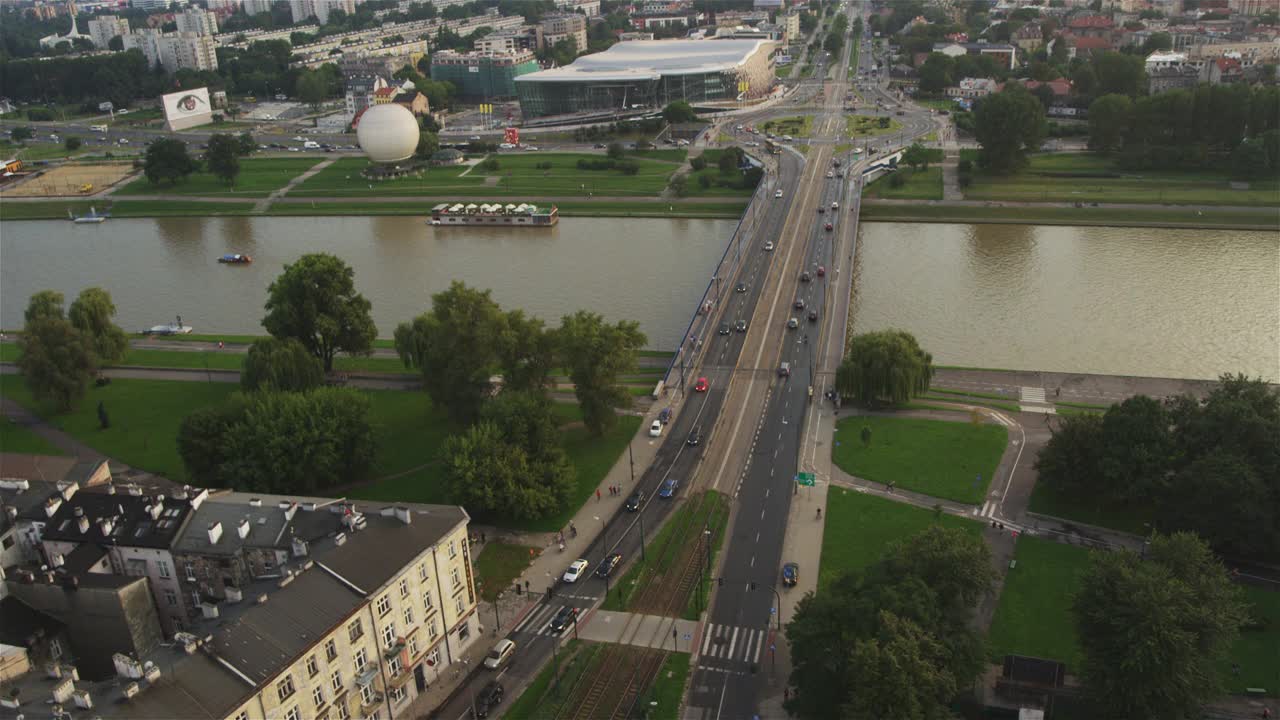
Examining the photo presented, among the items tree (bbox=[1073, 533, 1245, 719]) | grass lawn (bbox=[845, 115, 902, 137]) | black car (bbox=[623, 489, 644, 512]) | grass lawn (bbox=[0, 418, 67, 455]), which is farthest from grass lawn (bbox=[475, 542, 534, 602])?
grass lawn (bbox=[845, 115, 902, 137])

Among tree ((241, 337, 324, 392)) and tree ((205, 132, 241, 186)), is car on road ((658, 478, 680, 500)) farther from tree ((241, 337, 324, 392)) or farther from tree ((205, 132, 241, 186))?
tree ((205, 132, 241, 186))

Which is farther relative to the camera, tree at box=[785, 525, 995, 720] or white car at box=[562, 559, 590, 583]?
white car at box=[562, 559, 590, 583]

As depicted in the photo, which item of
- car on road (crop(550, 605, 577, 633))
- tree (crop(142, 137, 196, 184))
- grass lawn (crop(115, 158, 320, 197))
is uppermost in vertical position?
tree (crop(142, 137, 196, 184))

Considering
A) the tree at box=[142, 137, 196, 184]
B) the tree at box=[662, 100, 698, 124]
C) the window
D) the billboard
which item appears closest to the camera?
the window

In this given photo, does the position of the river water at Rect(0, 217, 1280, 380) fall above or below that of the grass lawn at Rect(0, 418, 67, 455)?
above

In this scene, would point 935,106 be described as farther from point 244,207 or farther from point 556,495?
point 556,495

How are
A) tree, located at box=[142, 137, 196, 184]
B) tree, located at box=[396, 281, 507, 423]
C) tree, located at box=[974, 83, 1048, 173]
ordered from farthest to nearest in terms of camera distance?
1. tree, located at box=[142, 137, 196, 184]
2. tree, located at box=[974, 83, 1048, 173]
3. tree, located at box=[396, 281, 507, 423]

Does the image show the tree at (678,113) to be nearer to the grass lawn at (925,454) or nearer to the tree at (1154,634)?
the grass lawn at (925,454)
